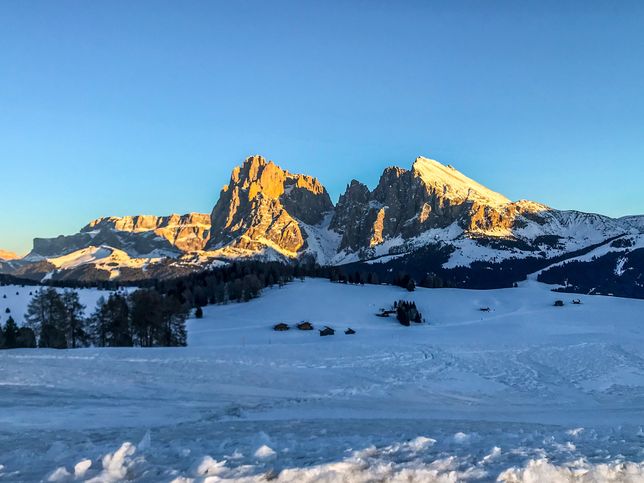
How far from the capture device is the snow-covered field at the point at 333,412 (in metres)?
9.98

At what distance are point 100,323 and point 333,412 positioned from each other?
2381 inches

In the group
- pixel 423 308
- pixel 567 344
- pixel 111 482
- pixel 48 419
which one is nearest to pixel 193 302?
pixel 423 308

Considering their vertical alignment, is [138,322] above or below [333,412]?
above

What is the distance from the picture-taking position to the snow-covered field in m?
A: 9.98

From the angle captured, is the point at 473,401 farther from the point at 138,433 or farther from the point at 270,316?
the point at 270,316

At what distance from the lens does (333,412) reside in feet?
77.3

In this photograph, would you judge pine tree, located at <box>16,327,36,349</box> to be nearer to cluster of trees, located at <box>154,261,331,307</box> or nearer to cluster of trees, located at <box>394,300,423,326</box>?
cluster of trees, located at <box>154,261,331,307</box>

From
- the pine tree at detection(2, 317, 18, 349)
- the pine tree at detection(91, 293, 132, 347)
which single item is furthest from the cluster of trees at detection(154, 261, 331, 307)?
the pine tree at detection(2, 317, 18, 349)

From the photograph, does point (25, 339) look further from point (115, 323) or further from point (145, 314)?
point (145, 314)

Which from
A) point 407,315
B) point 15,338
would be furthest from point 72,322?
point 407,315

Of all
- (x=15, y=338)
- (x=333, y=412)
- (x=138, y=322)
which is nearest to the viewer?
(x=333, y=412)

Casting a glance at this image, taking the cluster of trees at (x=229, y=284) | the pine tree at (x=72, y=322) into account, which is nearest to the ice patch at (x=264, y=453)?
the pine tree at (x=72, y=322)

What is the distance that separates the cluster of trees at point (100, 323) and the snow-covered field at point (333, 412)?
2400cm

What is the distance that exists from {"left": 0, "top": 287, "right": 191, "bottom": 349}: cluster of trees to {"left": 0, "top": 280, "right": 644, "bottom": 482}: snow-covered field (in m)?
24.0
